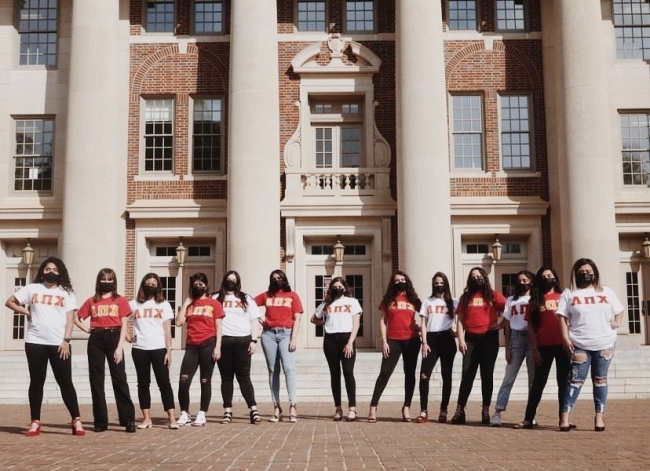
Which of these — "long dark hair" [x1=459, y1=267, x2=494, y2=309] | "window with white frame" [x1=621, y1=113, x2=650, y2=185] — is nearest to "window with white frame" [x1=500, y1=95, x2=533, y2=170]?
"window with white frame" [x1=621, y1=113, x2=650, y2=185]

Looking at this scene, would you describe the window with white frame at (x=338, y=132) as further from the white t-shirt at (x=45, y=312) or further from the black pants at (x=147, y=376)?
the white t-shirt at (x=45, y=312)

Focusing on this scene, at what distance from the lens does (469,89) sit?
21.3 meters

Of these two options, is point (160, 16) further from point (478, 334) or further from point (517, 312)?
point (517, 312)

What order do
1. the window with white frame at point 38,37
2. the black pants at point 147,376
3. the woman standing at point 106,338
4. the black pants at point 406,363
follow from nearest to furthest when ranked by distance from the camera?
the woman standing at point 106,338, the black pants at point 147,376, the black pants at point 406,363, the window with white frame at point 38,37

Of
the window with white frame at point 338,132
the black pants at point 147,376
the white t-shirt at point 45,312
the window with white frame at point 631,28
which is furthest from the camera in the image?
the window with white frame at point 631,28

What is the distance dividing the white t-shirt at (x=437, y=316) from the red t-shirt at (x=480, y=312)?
0.80 feet

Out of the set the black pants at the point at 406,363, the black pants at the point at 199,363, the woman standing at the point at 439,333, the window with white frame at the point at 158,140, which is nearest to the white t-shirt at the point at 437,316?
the woman standing at the point at 439,333

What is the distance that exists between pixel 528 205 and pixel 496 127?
219 cm

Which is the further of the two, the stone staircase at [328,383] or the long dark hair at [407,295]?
the stone staircase at [328,383]

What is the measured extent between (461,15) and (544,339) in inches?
562

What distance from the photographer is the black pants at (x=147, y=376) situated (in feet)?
31.2

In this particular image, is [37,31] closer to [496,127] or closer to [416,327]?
[496,127]

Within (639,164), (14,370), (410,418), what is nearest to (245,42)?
(14,370)

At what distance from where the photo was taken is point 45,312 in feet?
29.5
